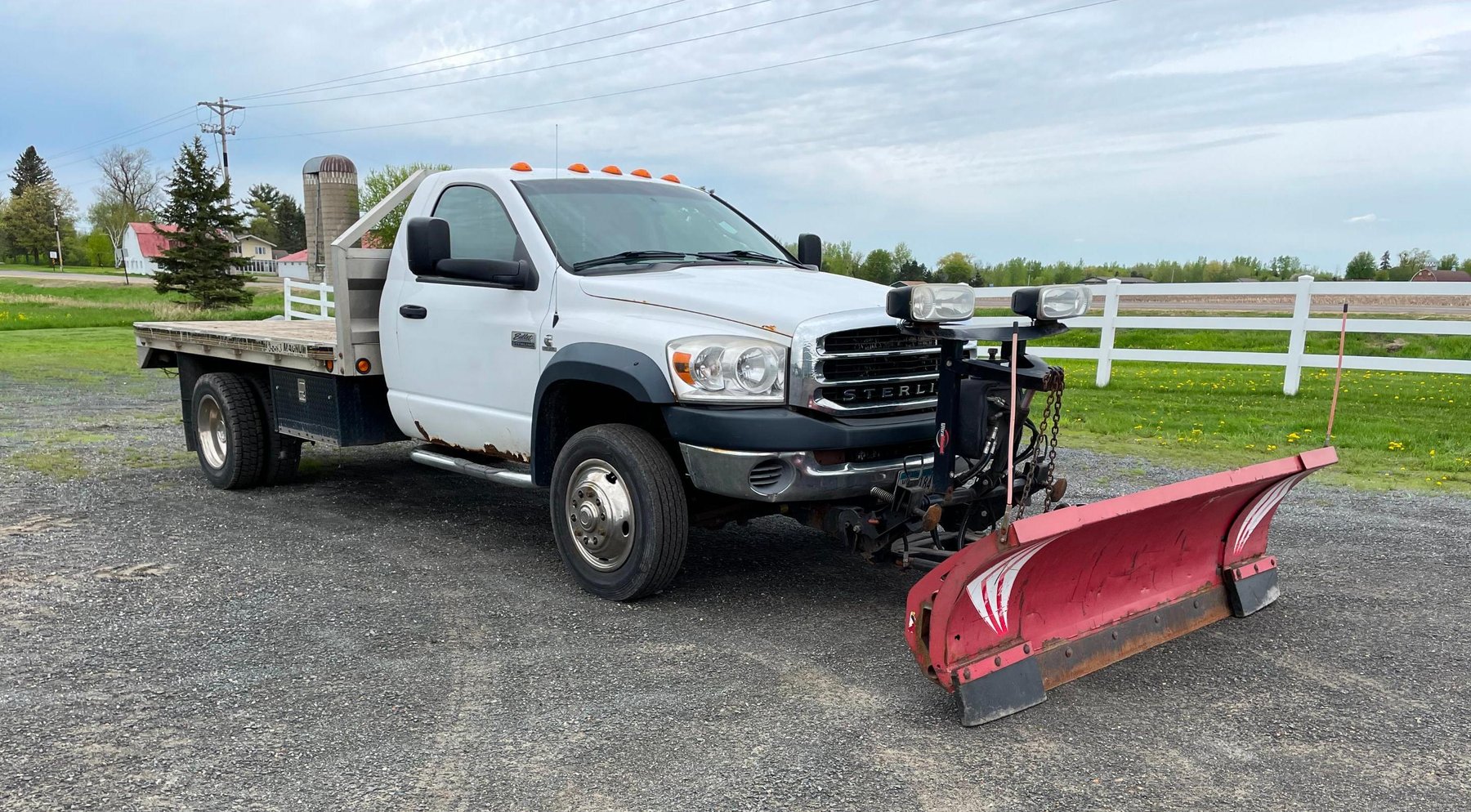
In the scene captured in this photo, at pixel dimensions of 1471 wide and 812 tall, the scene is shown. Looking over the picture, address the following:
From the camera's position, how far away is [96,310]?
37688 millimetres

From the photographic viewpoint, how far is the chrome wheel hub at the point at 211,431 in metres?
8.04

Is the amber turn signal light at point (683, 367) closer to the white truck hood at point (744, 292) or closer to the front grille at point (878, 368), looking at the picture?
the white truck hood at point (744, 292)

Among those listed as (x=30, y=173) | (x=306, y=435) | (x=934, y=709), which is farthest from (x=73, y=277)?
(x=934, y=709)

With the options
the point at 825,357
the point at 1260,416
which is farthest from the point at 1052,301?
the point at 1260,416

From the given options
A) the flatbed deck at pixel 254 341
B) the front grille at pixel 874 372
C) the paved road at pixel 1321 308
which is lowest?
the paved road at pixel 1321 308

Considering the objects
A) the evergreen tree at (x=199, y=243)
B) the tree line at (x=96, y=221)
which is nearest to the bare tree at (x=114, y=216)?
the tree line at (x=96, y=221)

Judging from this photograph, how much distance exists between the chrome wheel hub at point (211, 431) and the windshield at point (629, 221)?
3537 mm

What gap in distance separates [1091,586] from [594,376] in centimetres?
233

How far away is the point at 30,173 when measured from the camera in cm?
13050

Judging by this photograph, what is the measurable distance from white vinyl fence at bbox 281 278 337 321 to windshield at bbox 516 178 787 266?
16328 millimetres

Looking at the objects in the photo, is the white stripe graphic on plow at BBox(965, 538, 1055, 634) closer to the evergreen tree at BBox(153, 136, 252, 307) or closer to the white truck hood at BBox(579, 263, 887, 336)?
the white truck hood at BBox(579, 263, 887, 336)

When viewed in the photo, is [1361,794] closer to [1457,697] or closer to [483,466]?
[1457,697]

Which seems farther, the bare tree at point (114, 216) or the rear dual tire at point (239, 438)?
the bare tree at point (114, 216)

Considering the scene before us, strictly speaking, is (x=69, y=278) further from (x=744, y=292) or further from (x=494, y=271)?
(x=744, y=292)
